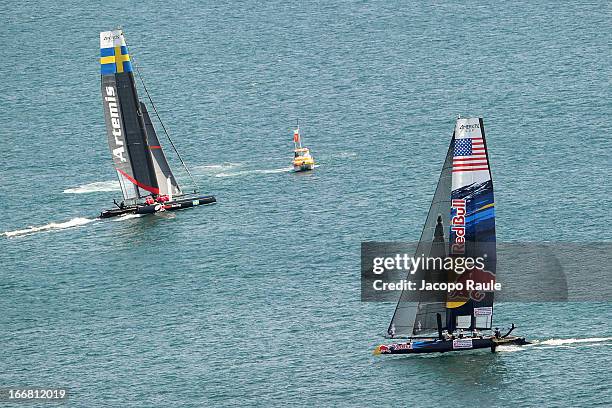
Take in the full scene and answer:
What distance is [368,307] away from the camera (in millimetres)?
183125

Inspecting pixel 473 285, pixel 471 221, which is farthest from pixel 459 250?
pixel 473 285

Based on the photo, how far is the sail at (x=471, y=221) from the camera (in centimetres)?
15488

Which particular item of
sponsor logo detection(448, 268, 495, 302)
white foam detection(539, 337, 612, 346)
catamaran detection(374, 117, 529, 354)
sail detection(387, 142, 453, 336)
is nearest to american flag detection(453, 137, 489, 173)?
catamaran detection(374, 117, 529, 354)

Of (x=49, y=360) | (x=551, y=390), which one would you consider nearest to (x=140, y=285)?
(x=49, y=360)

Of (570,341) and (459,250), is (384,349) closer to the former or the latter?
(459,250)

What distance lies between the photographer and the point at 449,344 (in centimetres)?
16350

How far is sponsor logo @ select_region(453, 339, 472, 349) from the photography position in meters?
164

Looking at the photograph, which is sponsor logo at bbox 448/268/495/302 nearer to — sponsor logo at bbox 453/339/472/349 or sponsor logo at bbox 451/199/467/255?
sponsor logo at bbox 451/199/467/255

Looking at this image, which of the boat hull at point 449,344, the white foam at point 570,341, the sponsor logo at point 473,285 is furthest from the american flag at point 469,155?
the white foam at point 570,341

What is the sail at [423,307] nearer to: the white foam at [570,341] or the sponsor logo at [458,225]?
the sponsor logo at [458,225]

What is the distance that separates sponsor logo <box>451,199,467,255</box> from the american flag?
3056 mm

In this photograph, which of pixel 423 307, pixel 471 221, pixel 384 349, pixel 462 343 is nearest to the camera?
pixel 471 221

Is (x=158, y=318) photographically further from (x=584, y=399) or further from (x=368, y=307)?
(x=584, y=399)

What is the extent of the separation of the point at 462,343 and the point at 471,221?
12001 millimetres
